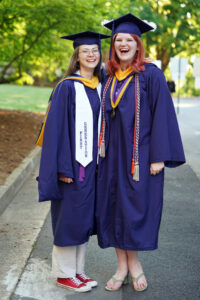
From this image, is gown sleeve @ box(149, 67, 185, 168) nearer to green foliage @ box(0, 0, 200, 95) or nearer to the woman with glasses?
the woman with glasses

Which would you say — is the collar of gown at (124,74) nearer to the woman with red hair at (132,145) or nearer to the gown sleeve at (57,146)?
the woman with red hair at (132,145)

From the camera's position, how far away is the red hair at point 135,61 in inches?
143

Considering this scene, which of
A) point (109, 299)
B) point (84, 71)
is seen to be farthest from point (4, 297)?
point (84, 71)

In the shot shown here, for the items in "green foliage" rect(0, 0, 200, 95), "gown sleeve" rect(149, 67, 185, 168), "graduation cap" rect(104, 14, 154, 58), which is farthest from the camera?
"green foliage" rect(0, 0, 200, 95)

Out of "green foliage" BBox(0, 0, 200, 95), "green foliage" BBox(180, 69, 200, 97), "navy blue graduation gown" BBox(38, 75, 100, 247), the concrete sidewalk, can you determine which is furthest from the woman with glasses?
"green foliage" BBox(180, 69, 200, 97)

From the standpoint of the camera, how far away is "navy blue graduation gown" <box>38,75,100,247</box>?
3.61 m

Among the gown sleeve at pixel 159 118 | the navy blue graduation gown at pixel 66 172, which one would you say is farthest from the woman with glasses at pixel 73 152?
Answer: the gown sleeve at pixel 159 118

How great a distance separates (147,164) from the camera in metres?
3.64

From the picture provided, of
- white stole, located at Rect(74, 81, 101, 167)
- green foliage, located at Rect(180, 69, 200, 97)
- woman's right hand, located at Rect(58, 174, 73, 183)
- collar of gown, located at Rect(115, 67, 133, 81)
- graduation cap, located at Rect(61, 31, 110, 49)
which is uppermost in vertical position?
graduation cap, located at Rect(61, 31, 110, 49)

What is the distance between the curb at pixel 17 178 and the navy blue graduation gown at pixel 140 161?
2469 mm

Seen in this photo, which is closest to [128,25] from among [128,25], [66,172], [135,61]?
[128,25]

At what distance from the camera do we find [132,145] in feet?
11.8

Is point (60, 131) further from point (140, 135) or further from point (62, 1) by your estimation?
point (62, 1)

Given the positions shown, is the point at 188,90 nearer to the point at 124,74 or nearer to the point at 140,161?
the point at 124,74
